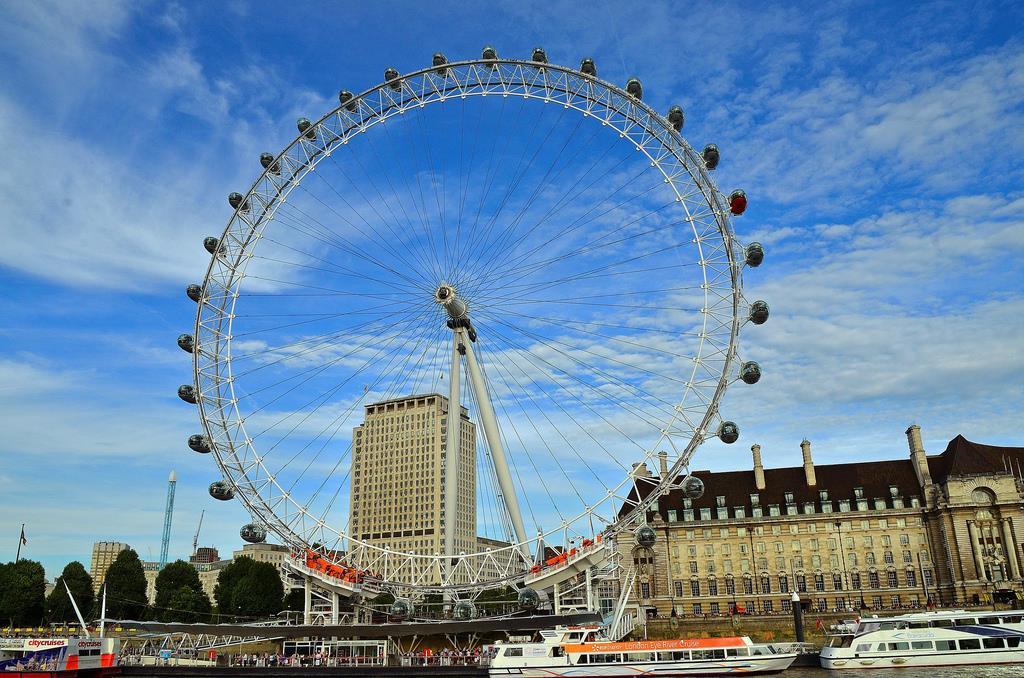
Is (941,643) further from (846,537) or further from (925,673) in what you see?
(846,537)

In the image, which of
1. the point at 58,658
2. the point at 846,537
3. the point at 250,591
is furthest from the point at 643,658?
the point at 250,591

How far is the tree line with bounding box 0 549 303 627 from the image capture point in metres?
107

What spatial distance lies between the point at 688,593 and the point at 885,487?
2892 cm

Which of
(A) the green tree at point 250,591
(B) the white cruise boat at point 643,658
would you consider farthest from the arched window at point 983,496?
(A) the green tree at point 250,591

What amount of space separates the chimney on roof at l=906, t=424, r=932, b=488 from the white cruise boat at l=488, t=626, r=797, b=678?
183 ft

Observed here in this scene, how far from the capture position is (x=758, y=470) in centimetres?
11094

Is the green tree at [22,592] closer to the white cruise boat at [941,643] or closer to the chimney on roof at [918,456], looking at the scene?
the white cruise boat at [941,643]

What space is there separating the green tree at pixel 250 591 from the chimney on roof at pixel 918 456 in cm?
8619

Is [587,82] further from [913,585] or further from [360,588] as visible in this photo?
[913,585]

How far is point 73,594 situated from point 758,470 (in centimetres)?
9520

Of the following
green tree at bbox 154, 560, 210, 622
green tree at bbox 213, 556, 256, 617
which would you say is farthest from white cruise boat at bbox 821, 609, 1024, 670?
green tree at bbox 213, 556, 256, 617

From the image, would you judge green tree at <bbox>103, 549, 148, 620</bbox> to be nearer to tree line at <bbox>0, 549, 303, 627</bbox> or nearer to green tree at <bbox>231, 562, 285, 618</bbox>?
tree line at <bbox>0, 549, 303, 627</bbox>

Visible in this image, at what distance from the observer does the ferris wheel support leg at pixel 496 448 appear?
185ft

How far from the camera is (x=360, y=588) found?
218 feet
